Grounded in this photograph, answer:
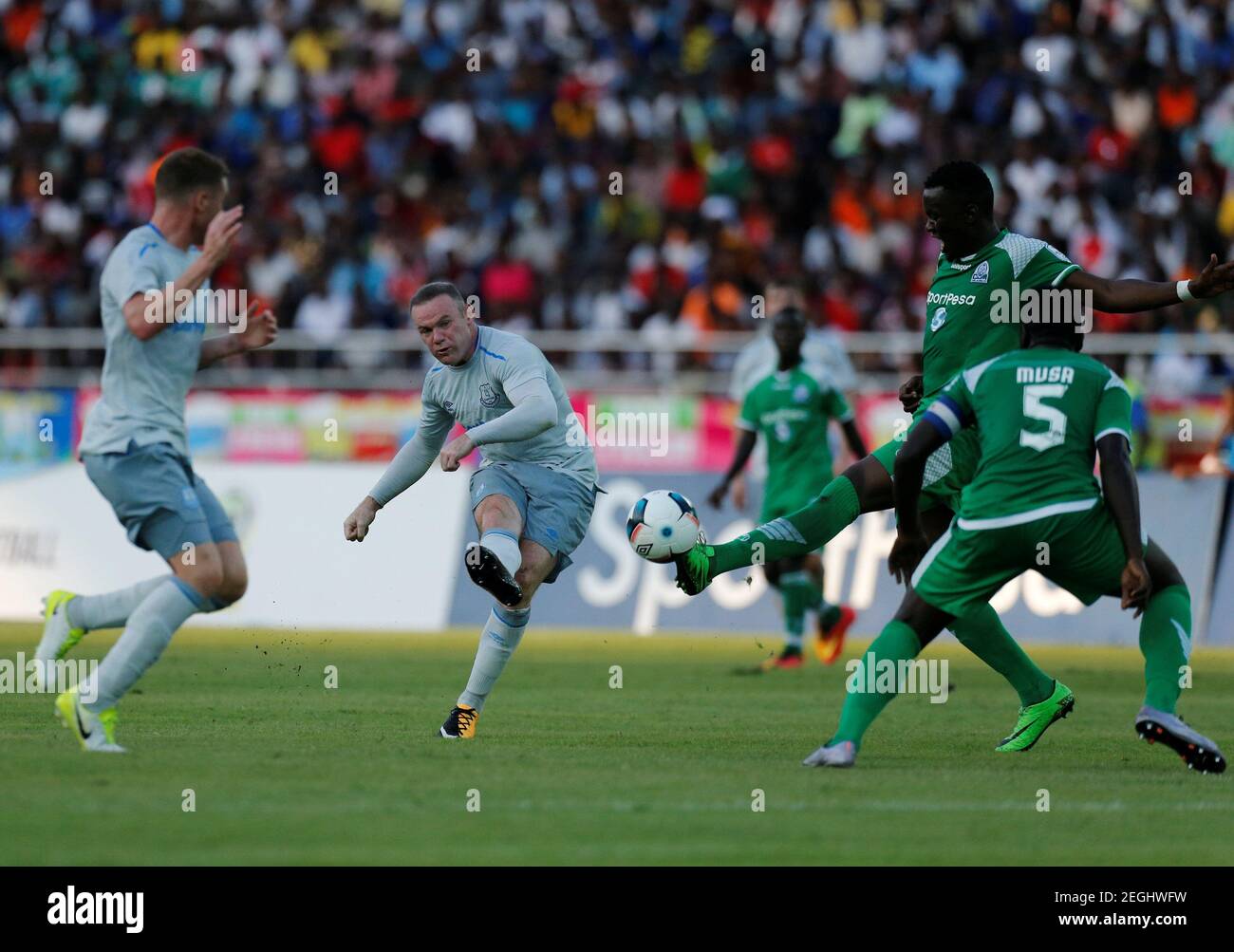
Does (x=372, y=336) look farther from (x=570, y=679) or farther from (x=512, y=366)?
(x=512, y=366)

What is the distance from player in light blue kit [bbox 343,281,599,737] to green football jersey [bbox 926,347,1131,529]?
7.28 ft

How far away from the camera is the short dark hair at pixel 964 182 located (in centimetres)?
993

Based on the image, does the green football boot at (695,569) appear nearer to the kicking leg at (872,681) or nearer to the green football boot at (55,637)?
the kicking leg at (872,681)

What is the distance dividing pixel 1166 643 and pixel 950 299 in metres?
2.10

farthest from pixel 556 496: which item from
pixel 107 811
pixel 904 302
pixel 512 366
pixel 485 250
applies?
pixel 485 250

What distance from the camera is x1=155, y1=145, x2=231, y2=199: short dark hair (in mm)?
9359

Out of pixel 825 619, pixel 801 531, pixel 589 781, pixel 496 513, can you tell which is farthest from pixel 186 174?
pixel 825 619

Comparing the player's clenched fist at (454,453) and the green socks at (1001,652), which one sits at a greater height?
the player's clenched fist at (454,453)

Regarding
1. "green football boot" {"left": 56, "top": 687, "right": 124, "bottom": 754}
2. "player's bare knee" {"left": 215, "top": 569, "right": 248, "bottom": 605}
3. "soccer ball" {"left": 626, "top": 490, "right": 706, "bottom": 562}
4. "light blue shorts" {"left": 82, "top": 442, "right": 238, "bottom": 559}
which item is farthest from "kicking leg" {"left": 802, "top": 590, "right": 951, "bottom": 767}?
"green football boot" {"left": 56, "top": 687, "right": 124, "bottom": 754}

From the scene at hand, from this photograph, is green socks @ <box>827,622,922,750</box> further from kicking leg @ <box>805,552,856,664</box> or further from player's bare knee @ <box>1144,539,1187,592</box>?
kicking leg @ <box>805,552,856,664</box>

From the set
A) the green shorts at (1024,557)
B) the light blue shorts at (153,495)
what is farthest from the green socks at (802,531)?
the light blue shorts at (153,495)

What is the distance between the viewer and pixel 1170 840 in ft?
23.9

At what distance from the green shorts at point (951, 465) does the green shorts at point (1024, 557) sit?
1.16 meters

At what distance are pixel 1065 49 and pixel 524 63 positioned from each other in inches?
286
